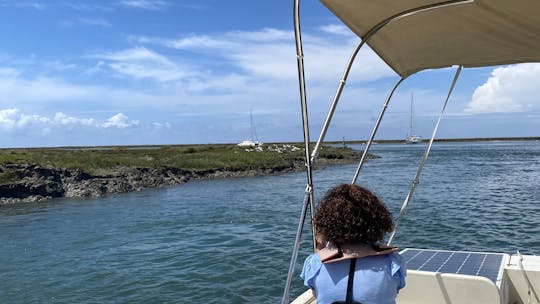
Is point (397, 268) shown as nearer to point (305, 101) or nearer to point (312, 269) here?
point (312, 269)

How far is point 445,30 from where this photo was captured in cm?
443

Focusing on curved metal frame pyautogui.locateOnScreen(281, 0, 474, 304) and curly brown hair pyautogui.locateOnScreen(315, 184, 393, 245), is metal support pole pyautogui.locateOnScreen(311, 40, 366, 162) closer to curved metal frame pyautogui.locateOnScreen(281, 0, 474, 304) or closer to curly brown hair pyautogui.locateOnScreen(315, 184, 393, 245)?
curved metal frame pyautogui.locateOnScreen(281, 0, 474, 304)

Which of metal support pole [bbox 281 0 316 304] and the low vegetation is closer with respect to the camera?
metal support pole [bbox 281 0 316 304]

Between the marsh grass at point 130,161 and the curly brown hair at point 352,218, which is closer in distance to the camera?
the curly brown hair at point 352,218

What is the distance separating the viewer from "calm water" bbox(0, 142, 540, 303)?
39.8 feet

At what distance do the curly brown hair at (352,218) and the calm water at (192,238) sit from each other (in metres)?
8.64

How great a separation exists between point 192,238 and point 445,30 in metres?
14.9

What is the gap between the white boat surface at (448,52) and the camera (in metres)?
3.74

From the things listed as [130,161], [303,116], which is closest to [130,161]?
[130,161]

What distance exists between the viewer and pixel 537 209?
837 inches

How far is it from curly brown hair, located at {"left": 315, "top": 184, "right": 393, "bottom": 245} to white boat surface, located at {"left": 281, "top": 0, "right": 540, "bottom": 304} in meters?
0.70

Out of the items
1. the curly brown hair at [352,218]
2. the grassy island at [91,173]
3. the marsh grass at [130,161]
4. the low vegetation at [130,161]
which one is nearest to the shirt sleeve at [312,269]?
the curly brown hair at [352,218]

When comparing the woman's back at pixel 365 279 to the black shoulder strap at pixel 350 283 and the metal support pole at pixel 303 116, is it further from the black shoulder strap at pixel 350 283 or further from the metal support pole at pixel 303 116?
the metal support pole at pixel 303 116

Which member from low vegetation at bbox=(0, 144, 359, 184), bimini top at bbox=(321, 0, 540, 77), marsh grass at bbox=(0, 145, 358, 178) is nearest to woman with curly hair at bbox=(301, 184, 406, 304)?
bimini top at bbox=(321, 0, 540, 77)
